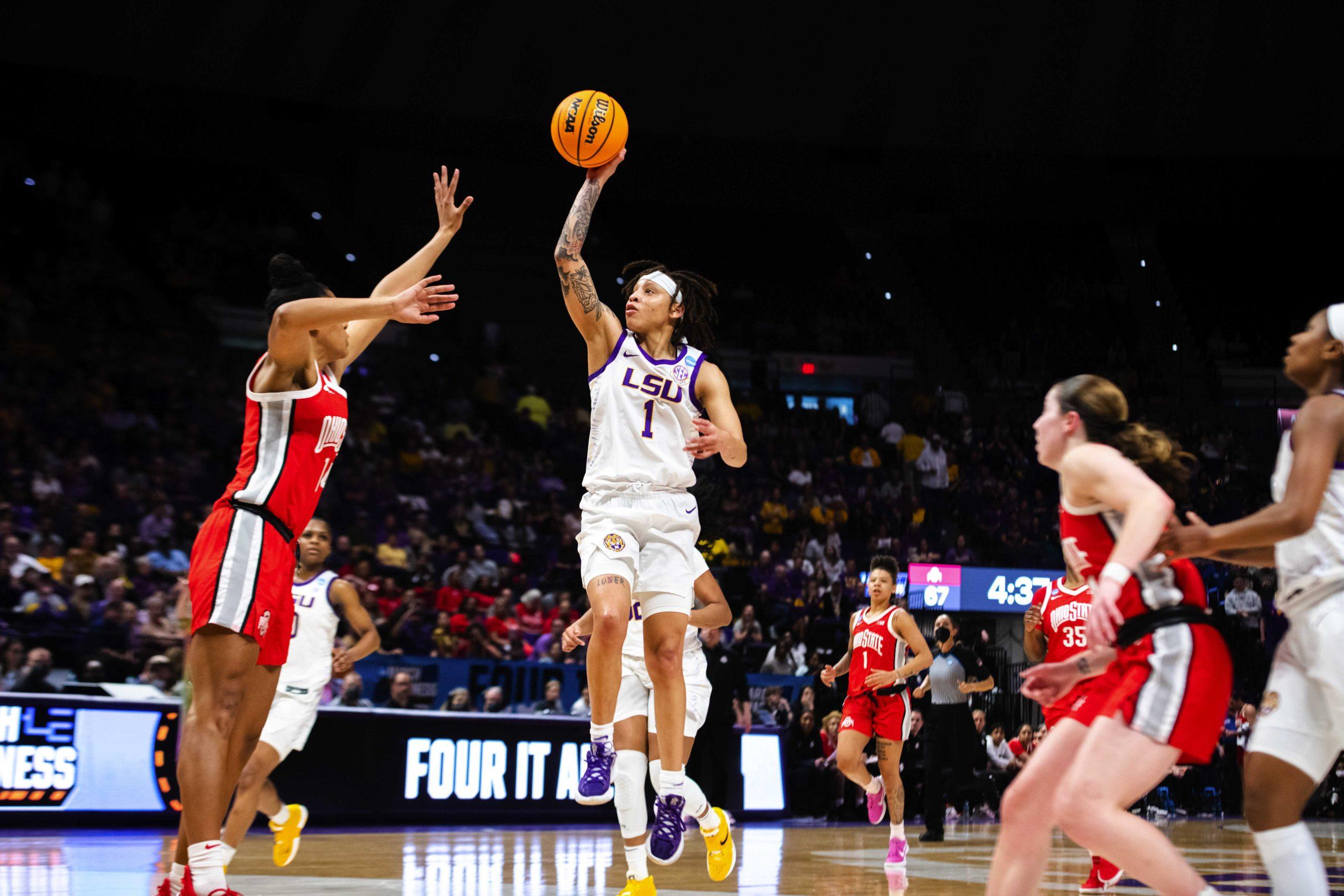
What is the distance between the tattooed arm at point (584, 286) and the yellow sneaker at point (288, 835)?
3990mm

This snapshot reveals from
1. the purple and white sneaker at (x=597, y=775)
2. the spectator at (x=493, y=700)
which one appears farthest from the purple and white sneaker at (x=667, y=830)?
the spectator at (x=493, y=700)

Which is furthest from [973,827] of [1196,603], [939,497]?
[1196,603]

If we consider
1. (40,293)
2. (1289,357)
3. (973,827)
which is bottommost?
(973,827)

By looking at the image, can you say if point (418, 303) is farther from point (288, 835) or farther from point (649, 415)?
point (288, 835)

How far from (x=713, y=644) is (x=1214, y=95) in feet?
47.8

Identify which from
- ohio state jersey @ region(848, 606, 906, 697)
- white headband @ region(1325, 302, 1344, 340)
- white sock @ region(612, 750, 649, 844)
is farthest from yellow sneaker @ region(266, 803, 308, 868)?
white headband @ region(1325, 302, 1344, 340)

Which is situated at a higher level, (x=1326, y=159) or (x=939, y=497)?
(x=1326, y=159)

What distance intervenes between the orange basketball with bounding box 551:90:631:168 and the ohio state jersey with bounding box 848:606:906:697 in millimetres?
5706

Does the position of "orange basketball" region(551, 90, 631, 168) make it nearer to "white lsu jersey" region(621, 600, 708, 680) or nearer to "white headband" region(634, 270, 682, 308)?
"white headband" region(634, 270, 682, 308)

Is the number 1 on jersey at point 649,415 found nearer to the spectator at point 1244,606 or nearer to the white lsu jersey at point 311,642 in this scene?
the white lsu jersey at point 311,642

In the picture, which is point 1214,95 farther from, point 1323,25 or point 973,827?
point 973,827

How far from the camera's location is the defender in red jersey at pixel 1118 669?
3.71 m

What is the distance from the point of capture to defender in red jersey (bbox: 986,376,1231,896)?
3707mm

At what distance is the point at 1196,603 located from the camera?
13.0 ft
